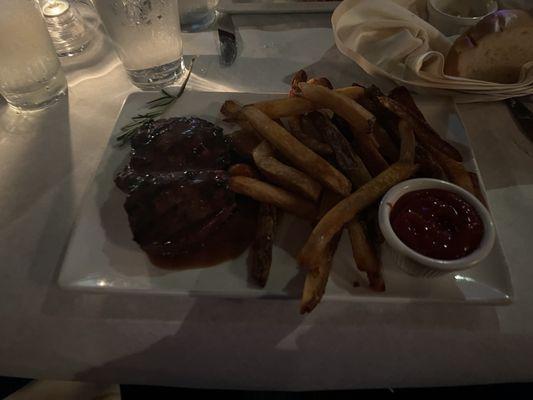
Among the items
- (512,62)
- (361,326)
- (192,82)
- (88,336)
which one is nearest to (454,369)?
(361,326)

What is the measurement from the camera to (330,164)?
1.37 meters

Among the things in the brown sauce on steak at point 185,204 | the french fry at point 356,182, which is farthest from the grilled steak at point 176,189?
the french fry at point 356,182

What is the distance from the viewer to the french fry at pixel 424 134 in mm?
1455

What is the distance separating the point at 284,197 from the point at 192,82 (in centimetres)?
94

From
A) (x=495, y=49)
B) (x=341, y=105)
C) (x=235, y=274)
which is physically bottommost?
(x=235, y=274)

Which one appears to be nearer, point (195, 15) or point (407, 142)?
point (407, 142)

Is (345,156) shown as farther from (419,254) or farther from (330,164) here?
(419,254)

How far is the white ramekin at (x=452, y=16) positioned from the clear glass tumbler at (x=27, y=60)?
5.26ft

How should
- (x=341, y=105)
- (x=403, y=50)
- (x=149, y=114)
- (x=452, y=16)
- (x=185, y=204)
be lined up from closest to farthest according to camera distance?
(x=185, y=204)
(x=341, y=105)
(x=149, y=114)
(x=403, y=50)
(x=452, y=16)

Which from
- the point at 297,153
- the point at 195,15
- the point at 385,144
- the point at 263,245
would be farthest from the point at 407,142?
the point at 195,15

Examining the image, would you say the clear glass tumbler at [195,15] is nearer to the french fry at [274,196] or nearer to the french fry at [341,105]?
the french fry at [341,105]

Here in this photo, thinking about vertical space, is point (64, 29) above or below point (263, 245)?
above

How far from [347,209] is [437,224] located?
0.24 metres

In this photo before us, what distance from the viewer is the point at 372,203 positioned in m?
1.29
